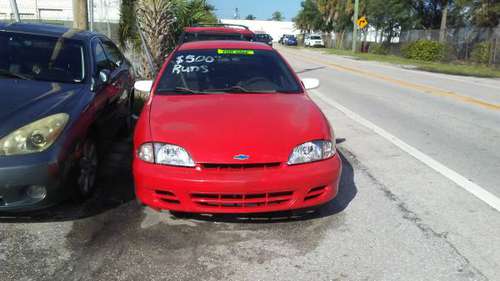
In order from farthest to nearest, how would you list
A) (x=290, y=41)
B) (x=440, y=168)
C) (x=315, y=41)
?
(x=290, y=41), (x=315, y=41), (x=440, y=168)

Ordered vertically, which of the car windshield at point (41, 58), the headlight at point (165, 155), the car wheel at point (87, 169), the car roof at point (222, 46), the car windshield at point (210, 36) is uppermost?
the car windshield at point (210, 36)

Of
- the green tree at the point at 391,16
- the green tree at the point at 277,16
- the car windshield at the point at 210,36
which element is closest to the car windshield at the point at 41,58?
the car windshield at the point at 210,36

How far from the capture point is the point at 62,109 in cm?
403

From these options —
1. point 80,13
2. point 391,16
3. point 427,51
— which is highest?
point 391,16

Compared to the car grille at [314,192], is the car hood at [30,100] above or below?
above

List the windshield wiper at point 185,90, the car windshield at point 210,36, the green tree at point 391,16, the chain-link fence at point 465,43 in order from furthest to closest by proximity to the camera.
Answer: the green tree at point 391,16 → the chain-link fence at point 465,43 → the car windshield at point 210,36 → the windshield wiper at point 185,90

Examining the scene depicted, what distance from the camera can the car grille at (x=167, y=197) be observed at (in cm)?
Result: 361

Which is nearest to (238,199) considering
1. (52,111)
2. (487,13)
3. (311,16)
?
(52,111)

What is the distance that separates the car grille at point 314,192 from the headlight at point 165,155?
92 cm

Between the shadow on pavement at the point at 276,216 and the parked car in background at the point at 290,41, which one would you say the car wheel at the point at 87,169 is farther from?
the parked car in background at the point at 290,41

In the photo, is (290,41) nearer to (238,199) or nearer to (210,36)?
(210,36)

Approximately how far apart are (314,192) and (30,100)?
2506 millimetres

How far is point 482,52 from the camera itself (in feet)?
85.2

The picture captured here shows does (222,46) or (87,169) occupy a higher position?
(222,46)
